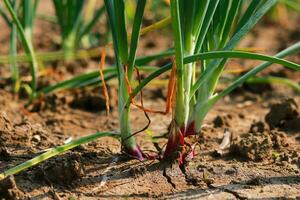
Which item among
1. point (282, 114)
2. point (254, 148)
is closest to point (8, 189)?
point (254, 148)

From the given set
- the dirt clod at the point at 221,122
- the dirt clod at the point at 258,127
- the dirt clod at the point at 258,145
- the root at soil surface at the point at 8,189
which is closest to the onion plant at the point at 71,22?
the dirt clod at the point at 221,122

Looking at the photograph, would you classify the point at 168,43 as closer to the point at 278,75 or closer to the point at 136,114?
the point at 278,75

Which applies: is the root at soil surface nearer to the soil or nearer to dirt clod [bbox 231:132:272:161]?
the soil

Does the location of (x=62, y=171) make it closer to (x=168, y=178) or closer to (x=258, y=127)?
(x=168, y=178)

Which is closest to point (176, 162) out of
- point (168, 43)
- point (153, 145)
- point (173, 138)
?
point (173, 138)

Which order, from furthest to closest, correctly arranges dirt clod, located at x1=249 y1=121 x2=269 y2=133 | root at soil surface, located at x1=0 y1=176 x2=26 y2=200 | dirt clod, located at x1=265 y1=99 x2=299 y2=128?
1. dirt clod, located at x1=265 y1=99 x2=299 y2=128
2. dirt clod, located at x1=249 y1=121 x2=269 y2=133
3. root at soil surface, located at x1=0 y1=176 x2=26 y2=200

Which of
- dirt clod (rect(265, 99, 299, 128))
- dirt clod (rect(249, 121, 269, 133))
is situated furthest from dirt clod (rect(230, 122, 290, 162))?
dirt clod (rect(265, 99, 299, 128))
